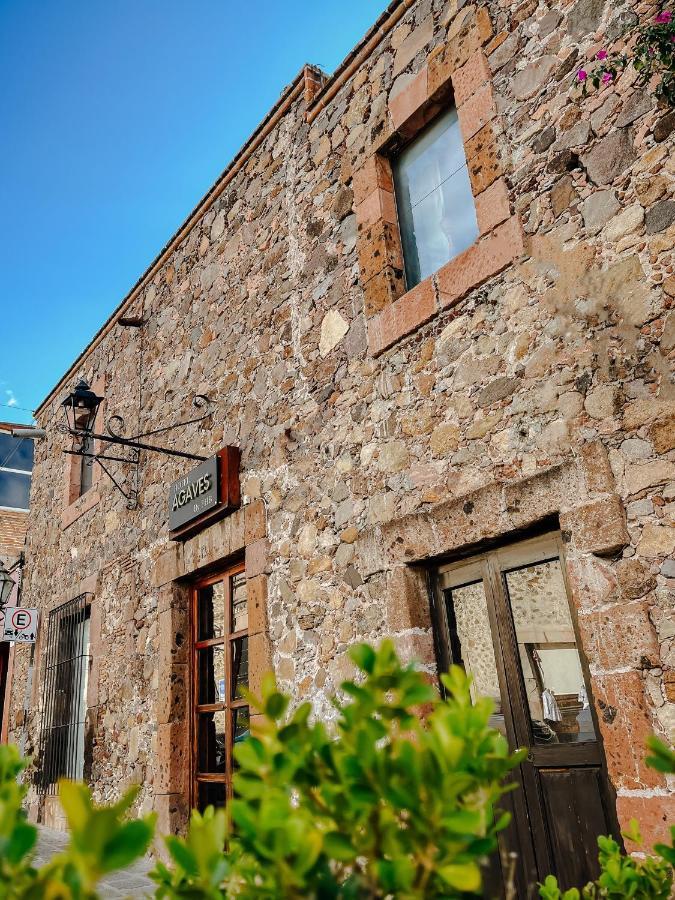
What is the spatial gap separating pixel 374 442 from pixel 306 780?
282 centimetres

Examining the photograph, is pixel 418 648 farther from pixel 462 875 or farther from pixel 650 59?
pixel 650 59

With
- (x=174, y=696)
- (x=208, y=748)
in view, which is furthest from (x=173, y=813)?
(x=174, y=696)

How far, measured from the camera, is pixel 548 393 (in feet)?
9.34

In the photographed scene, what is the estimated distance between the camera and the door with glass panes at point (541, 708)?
2.58 metres

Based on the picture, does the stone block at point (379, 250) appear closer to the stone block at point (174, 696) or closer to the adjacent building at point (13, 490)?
the stone block at point (174, 696)

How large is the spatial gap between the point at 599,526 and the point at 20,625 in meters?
7.29

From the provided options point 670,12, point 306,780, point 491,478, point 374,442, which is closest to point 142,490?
point 374,442

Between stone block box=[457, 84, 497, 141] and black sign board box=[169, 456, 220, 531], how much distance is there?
2656 millimetres

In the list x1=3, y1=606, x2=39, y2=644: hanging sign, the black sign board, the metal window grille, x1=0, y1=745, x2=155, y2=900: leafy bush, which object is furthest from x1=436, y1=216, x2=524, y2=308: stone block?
x1=3, y1=606, x2=39, y2=644: hanging sign

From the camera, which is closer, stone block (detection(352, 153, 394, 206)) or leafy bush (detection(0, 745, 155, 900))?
leafy bush (detection(0, 745, 155, 900))

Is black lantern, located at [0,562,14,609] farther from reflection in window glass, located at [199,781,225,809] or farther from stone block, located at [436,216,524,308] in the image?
stone block, located at [436,216,524,308]

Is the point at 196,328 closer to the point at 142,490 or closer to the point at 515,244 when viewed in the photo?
the point at 142,490

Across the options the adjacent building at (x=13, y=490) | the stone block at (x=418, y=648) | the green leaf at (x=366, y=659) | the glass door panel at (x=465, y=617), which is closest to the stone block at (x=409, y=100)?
the glass door panel at (x=465, y=617)

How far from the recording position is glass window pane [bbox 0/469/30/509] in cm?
1235
